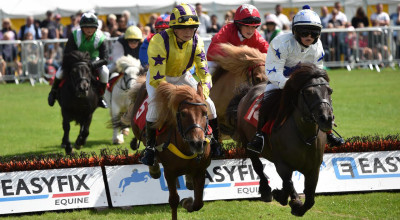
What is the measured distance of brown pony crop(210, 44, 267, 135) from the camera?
9656mm

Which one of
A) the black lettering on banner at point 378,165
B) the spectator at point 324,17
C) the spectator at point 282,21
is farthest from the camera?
the spectator at point 324,17

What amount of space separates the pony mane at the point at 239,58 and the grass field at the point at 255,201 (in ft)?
6.73

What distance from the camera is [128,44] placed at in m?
13.9

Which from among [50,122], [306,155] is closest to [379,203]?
[306,155]

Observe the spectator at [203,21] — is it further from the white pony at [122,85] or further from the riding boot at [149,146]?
the riding boot at [149,146]

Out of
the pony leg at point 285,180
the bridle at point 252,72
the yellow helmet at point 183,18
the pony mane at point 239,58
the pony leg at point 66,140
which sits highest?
the yellow helmet at point 183,18

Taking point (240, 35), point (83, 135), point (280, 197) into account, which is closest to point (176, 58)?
point (280, 197)

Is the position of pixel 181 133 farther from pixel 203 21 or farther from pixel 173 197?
pixel 203 21

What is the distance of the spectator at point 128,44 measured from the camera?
13.7 m

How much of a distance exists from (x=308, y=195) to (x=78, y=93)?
19.0 ft

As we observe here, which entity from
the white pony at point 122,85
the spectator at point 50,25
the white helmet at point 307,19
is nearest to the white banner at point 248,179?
the white helmet at point 307,19

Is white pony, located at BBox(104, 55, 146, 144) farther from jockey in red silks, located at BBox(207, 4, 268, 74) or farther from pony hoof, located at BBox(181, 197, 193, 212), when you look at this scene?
pony hoof, located at BBox(181, 197, 193, 212)

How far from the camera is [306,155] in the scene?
736 centimetres

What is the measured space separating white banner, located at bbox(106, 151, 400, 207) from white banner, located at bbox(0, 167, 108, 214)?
0.74ft
